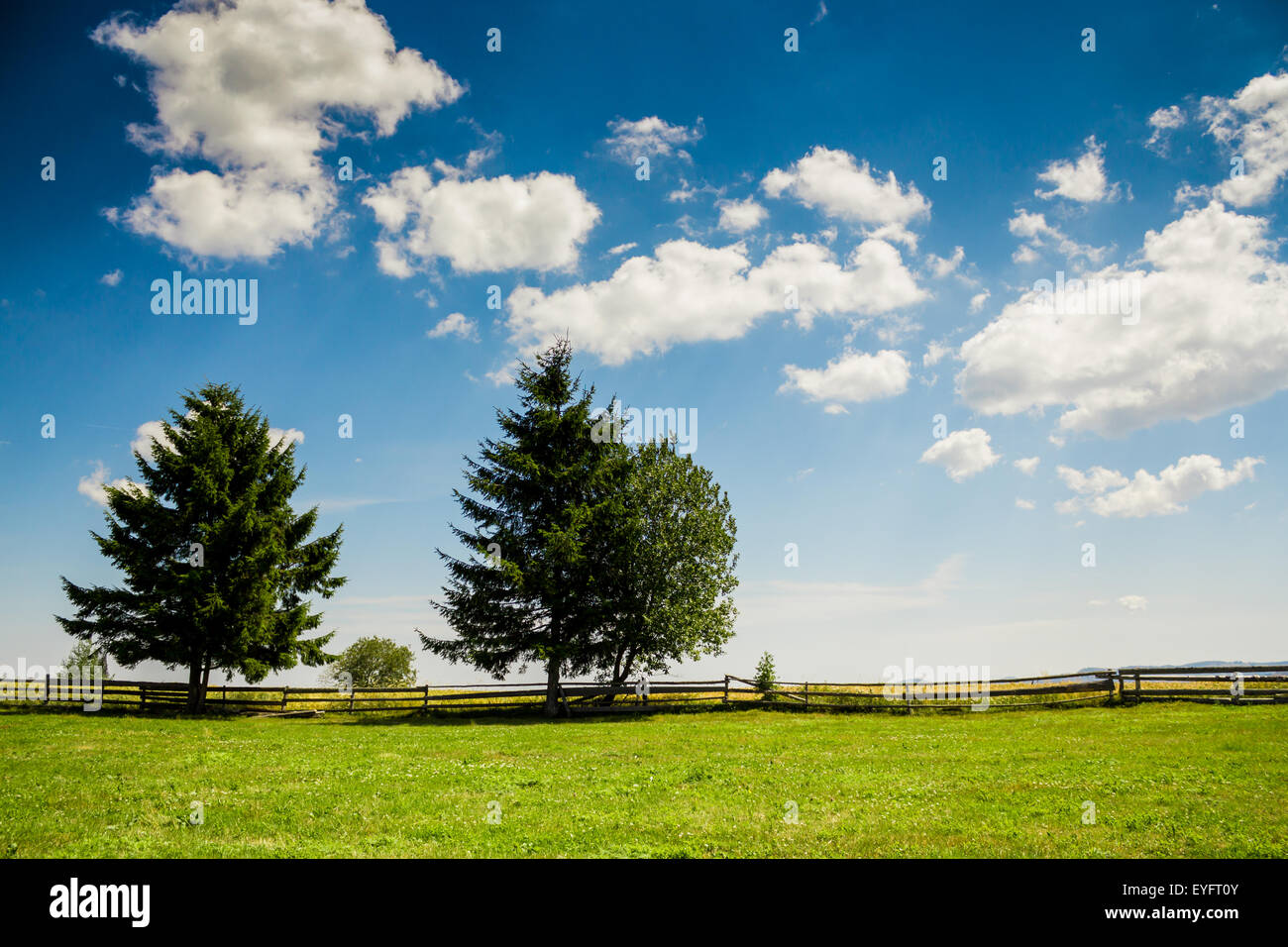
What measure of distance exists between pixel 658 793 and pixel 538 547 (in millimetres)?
22663

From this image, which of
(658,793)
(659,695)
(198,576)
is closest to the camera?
(658,793)

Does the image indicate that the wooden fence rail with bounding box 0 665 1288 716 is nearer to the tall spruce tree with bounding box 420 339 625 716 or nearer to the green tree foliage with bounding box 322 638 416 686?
the tall spruce tree with bounding box 420 339 625 716

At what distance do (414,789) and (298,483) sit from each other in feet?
95.0

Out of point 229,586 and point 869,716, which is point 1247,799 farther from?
point 229,586

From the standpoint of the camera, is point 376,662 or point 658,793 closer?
point 658,793

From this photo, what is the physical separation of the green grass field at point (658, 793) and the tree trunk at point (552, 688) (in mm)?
11369

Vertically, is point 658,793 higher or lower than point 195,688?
higher

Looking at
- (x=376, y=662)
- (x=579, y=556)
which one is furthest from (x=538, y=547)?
(x=376, y=662)

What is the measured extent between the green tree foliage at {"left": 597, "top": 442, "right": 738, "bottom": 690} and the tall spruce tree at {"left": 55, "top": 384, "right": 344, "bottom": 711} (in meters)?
16.1

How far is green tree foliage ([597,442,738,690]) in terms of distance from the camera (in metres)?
35.8

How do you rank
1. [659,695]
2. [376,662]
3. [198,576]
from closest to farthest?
[198,576] → [659,695] → [376,662]

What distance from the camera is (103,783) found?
1384 cm

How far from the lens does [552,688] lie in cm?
3491

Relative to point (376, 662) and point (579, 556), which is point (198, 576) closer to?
point (579, 556)
